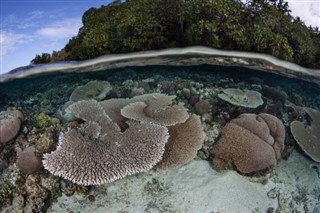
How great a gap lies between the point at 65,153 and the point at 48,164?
1.25 ft

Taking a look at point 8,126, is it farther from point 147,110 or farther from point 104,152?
point 147,110

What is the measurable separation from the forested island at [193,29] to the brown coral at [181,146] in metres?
4.59

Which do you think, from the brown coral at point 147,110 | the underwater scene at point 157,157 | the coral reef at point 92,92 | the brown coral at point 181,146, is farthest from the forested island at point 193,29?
the brown coral at point 181,146

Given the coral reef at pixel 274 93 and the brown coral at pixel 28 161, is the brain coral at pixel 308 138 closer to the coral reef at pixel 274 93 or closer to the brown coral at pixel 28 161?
the coral reef at pixel 274 93

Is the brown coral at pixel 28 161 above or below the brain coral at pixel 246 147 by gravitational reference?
above

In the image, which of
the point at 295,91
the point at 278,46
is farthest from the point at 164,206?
the point at 295,91

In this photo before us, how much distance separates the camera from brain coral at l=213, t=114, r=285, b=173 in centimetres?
758

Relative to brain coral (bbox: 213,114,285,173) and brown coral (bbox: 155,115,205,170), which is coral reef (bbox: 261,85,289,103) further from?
brown coral (bbox: 155,115,205,170)

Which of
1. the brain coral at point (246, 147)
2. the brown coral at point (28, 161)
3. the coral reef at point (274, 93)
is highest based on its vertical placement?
the brown coral at point (28, 161)

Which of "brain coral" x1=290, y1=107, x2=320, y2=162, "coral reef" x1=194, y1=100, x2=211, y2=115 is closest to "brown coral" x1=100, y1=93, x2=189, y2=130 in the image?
"coral reef" x1=194, y1=100, x2=211, y2=115

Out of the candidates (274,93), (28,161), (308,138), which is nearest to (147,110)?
(28,161)

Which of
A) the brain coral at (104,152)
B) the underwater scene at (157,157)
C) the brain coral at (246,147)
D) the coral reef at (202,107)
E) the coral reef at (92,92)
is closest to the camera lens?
the brain coral at (104,152)

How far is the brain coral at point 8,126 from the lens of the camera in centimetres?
799

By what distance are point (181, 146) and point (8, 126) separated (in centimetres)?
439
